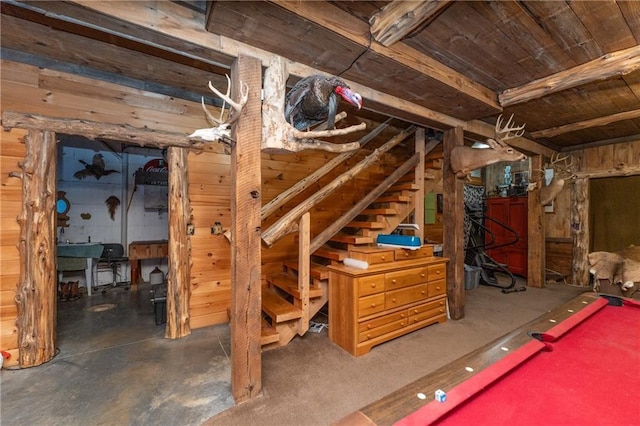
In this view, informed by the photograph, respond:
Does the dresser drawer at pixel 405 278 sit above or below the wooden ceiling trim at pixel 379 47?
below

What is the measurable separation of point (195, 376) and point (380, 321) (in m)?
1.79

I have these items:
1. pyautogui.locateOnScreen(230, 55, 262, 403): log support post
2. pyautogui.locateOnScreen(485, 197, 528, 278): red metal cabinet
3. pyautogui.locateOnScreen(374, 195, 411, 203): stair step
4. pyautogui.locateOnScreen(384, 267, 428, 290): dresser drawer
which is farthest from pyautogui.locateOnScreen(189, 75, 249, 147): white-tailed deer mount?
pyautogui.locateOnScreen(485, 197, 528, 278): red metal cabinet

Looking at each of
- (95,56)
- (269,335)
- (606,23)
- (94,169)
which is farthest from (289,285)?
(94,169)

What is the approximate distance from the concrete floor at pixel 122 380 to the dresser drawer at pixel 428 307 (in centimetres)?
207

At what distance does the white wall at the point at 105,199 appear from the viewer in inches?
188

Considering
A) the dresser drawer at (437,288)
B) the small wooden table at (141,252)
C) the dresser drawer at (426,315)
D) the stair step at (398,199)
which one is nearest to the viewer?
the dresser drawer at (426,315)

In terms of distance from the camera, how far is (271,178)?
3617 millimetres

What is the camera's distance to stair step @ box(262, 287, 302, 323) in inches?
102

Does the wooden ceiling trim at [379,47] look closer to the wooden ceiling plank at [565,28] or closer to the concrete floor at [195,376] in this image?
the wooden ceiling plank at [565,28]

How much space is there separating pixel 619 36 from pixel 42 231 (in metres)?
5.15

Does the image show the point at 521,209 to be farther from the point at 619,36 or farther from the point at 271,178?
the point at 271,178

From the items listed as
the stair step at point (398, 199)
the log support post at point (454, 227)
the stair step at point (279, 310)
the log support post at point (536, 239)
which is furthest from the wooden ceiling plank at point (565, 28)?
the log support post at point (536, 239)

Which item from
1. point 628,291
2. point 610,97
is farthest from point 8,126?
point 628,291

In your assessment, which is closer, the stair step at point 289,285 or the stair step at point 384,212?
the stair step at point 289,285
